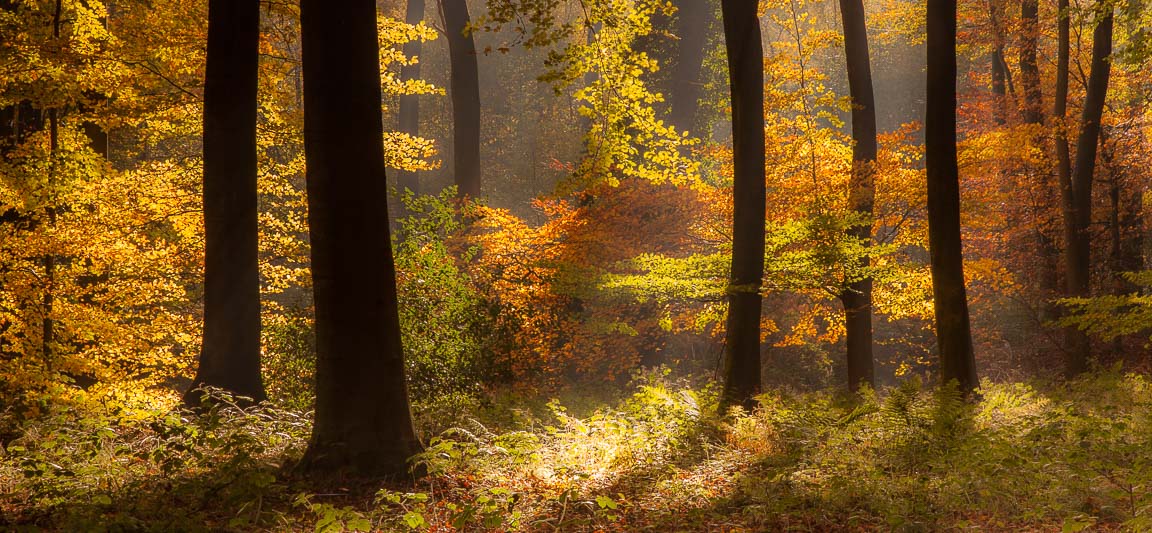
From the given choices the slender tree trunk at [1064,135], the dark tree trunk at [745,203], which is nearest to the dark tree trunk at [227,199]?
the dark tree trunk at [745,203]

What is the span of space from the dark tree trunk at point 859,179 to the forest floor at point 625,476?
18.2ft

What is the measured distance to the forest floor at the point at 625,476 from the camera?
589cm

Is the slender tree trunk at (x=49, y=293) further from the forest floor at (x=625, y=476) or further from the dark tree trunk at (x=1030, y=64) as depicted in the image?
the dark tree trunk at (x=1030, y=64)

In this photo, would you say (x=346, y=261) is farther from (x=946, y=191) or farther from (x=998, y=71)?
(x=998, y=71)

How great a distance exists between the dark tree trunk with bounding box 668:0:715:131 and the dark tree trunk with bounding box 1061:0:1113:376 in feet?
36.0

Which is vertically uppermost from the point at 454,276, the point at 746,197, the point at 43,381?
the point at 746,197

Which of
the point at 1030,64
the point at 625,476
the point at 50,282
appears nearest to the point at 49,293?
the point at 50,282

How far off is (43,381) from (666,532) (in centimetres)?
723

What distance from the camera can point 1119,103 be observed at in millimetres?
22828

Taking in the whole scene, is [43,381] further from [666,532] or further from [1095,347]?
Answer: [1095,347]

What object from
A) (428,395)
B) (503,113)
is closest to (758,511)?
(428,395)

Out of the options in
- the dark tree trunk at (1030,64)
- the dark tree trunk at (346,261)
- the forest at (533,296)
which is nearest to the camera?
the forest at (533,296)

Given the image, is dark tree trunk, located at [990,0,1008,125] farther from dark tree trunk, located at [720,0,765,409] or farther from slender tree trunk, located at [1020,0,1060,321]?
dark tree trunk, located at [720,0,765,409]

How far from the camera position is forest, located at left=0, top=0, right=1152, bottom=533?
21.6 feet
